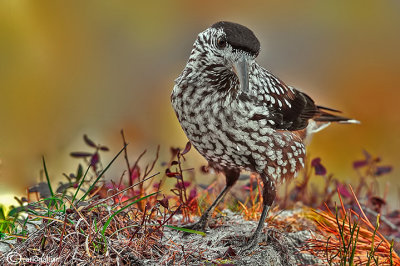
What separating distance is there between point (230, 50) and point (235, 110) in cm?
42

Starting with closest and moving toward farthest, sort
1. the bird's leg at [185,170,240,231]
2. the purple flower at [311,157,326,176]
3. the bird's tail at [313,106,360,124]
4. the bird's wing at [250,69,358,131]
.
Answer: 1. the bird's wing at [250,69,358,131]
2. the bird's leg at [185,170,240,231]
3. the purple flower at [311,157,326,176]
4. the bird's tail at [313,106,360,124]

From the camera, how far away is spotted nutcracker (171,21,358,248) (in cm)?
311

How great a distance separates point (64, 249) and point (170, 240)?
685 mm

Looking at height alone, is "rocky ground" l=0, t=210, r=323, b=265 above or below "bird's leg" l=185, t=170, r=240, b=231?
below

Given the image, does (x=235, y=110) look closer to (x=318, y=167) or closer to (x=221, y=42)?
(x=221, y=42)

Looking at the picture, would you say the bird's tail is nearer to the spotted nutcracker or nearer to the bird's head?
the spotted nutcracker

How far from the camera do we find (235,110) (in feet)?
10.8

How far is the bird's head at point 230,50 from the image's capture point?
119 inches

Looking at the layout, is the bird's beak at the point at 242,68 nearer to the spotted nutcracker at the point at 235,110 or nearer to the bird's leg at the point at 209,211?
the spotted nutcracker at the point at 235,110

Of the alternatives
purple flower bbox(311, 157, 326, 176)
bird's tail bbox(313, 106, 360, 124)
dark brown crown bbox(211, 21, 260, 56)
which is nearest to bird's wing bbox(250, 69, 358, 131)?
bird's tail bbox(313, 106, 360, 124)

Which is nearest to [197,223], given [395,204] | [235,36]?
[235,36]

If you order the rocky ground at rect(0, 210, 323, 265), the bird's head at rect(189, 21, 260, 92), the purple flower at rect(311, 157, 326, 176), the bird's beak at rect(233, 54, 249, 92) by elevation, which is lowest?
the rocky ground at rect(0, 210, 323, 265)

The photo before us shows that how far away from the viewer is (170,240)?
3178mm

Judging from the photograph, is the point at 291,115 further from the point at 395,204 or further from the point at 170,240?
the point at 395,204
